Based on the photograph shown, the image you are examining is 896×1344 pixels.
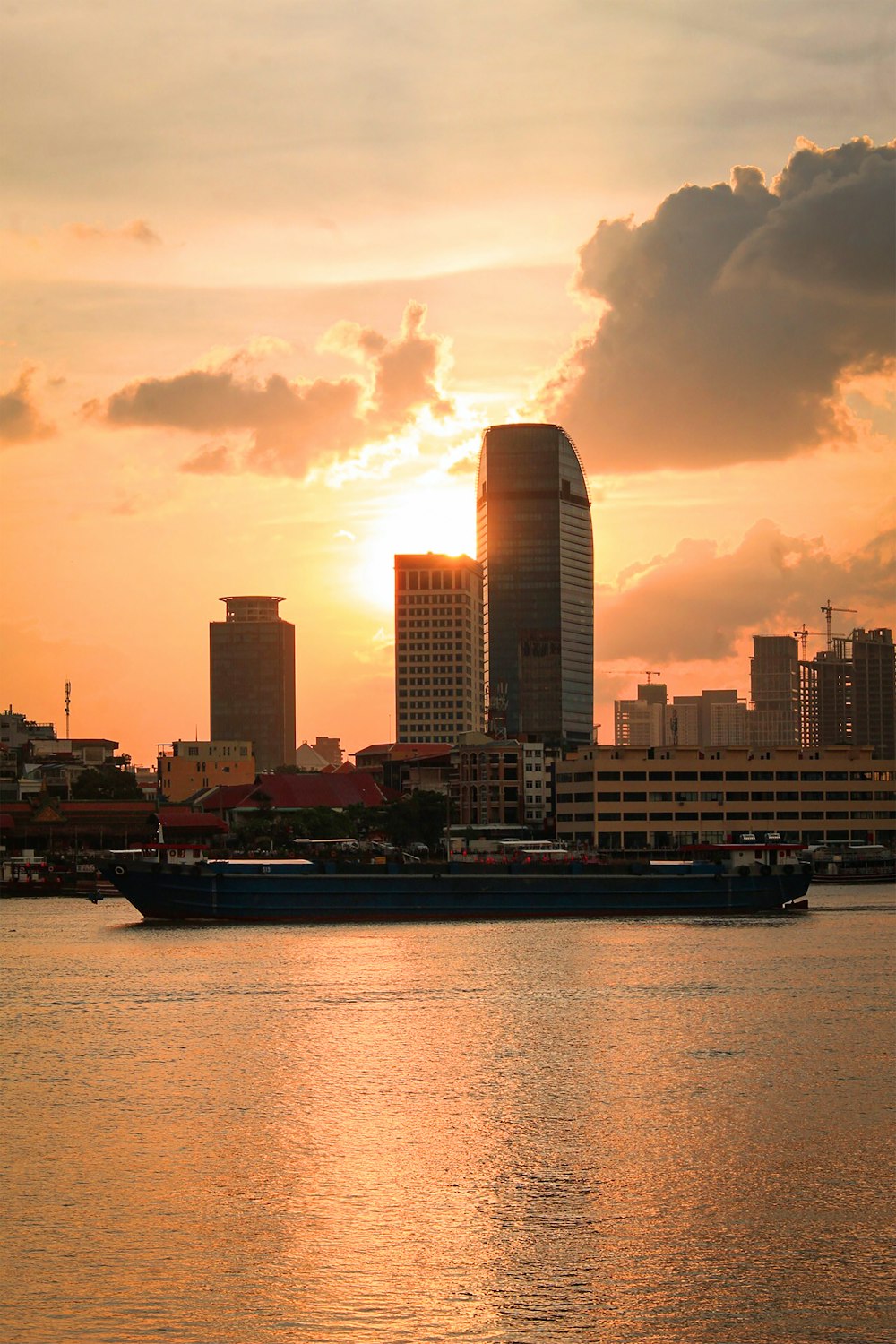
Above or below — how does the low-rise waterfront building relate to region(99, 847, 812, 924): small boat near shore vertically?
above

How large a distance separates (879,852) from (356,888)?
4073 inches

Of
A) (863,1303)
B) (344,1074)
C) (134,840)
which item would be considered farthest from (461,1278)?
(134,840)

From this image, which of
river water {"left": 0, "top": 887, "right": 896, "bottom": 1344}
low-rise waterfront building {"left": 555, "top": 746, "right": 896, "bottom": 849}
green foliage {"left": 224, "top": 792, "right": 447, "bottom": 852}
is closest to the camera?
river water {"left": 0, "top": 887, "right": 896, "bottom": 1344}

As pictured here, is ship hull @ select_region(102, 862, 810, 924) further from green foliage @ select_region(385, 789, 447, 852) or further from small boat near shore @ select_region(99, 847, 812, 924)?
green foliage @ select_region(385, 789, 447, 852)

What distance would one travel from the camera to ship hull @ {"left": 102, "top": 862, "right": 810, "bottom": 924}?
10844 cm

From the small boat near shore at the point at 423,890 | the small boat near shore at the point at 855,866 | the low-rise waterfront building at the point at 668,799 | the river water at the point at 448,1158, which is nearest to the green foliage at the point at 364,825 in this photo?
the low-rise waterfront building at the point at 668,799

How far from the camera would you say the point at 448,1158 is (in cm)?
4012

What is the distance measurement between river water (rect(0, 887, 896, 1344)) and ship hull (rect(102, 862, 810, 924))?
100ft

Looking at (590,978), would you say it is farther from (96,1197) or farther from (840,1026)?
(96,1197)

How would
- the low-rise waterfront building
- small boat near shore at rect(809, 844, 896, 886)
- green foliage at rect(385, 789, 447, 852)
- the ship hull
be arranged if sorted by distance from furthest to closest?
the low-rise waterfront building → green foliage at rect(385, 789, 447, 852) → small boat near shore at rect(809, 844, 896, 886) → the ship hull

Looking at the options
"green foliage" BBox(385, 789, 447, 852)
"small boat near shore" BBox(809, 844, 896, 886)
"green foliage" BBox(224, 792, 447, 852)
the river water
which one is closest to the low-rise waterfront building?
"small boat near shore" BBox(809, 844, 896, 886)

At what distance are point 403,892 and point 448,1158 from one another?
6862 cm

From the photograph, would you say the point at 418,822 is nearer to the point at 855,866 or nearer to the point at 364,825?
the point at 364,825

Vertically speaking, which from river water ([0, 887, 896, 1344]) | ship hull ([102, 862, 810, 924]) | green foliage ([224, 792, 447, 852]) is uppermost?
green foliage ([224, 792, 447, 852])
